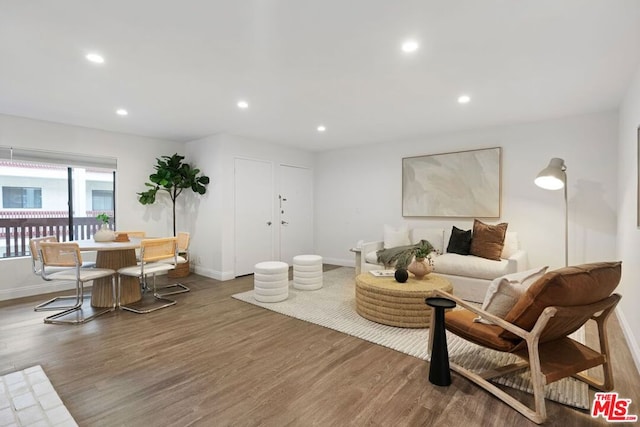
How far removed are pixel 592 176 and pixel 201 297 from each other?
5.30 meters

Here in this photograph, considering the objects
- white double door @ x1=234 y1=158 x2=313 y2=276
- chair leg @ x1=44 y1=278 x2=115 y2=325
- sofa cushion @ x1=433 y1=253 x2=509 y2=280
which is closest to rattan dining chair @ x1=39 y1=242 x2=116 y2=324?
chair leg @ x1=44 y1=278 x2=115 y2=325

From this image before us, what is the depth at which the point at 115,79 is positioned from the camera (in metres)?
2.99

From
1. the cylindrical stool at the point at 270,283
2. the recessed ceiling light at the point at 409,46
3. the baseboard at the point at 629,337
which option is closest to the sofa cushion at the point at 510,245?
the baseboard at the point at 629,337

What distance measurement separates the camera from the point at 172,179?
5.25 metres

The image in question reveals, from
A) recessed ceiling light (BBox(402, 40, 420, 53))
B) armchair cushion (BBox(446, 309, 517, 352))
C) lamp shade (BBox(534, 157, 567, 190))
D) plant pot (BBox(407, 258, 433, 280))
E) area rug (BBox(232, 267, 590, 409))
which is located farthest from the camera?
lamp shade (BBox(534, 157, 567, 190))

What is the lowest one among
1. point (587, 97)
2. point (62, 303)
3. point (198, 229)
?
point (62, 303)

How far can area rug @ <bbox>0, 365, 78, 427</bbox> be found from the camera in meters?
1.77

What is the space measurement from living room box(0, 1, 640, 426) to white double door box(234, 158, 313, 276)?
7.8 inches

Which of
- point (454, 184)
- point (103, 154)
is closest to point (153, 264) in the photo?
point (103, 154)

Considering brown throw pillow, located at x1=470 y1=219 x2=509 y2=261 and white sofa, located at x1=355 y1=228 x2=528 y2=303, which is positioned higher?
brown throw pillow, located at x1=470 y1=219 x2=509 y2=261

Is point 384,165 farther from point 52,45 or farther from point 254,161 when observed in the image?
point 52,45

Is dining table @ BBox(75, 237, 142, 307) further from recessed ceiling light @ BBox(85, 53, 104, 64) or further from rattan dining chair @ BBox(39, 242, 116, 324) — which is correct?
recessed ceiling light @ BBox(85, 53, 104, 64)

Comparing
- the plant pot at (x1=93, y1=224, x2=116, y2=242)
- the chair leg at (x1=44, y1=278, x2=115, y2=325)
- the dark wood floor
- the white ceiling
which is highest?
the white ceiling

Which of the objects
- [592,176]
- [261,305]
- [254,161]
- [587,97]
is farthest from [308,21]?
[592,176]
